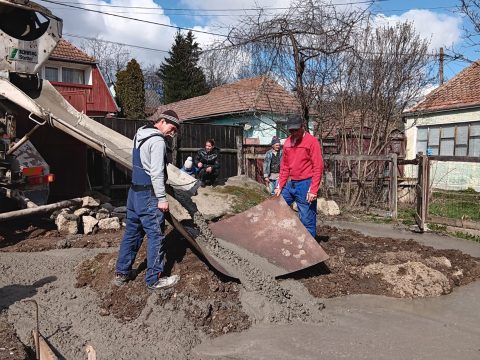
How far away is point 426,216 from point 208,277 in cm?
→ 557

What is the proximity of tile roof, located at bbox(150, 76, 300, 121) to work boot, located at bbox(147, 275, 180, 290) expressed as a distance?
293 inches

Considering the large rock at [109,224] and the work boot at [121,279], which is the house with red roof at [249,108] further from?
the work boot at [121,279]

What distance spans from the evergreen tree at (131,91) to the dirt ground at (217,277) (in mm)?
26312

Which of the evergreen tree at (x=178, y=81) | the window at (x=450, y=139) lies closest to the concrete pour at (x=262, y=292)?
the window at (x=450, y=139)

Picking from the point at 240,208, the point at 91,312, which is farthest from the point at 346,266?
the point at 240,208

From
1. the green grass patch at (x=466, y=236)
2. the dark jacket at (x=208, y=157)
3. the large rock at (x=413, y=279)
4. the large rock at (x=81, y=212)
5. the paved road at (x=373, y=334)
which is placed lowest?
the paved road at (x=373, y=334)

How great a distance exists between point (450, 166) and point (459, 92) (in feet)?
12.5

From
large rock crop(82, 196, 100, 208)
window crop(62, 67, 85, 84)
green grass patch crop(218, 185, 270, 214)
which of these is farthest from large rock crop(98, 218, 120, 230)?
window crop(62, 67, 85, 84)

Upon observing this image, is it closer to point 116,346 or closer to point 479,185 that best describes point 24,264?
point 116,346

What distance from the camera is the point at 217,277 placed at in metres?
4.99

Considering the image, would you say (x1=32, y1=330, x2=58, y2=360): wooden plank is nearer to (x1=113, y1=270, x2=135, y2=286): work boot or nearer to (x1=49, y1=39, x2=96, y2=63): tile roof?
(x1=113, y1=270, x2=135, y2=286): work boot

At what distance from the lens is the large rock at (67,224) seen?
7.72 metres

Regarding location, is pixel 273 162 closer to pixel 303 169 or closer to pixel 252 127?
pixel 303 169

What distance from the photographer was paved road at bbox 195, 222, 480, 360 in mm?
3875
